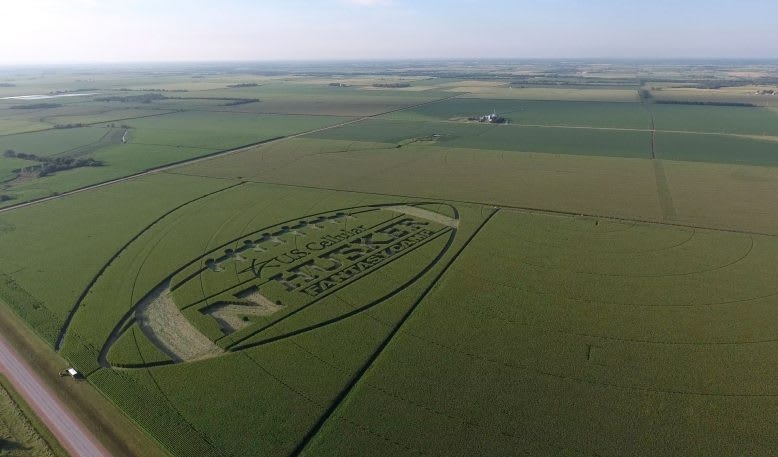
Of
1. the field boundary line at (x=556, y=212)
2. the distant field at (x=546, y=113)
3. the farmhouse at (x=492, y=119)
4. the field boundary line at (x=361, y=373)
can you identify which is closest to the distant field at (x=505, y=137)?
the farmhouse at (x=492, y=119)

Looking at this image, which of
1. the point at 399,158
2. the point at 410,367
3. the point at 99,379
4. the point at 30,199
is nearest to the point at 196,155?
the point at 30,199

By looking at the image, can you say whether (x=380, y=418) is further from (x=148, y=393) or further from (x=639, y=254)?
(x=639, y=254)

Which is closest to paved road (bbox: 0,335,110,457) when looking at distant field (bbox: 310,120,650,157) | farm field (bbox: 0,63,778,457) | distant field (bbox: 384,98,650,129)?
farm field (bbox: 0,63,778,457)

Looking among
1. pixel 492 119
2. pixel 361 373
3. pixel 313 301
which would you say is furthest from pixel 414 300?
pixel 492 119

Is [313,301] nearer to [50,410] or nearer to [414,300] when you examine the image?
[414,300]

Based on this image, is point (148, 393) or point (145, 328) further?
point (145, 328)

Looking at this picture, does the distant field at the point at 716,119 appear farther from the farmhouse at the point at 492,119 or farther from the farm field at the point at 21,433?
the farm field at the point at 21,433
